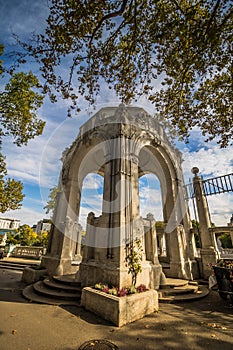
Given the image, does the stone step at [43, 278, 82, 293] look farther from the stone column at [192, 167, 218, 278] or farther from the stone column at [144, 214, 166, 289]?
the stone column at [192, 167, 218, 278]

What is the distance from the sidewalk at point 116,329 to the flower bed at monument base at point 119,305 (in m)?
0.15

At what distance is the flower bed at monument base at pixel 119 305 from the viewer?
428 cm

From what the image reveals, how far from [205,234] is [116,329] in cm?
743

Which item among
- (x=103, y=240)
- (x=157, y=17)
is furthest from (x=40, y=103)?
(x=103, y=240)

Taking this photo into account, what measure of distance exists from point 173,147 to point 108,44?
8.49 meters

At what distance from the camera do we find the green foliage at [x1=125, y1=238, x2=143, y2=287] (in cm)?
616

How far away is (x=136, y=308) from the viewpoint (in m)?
A: 4.62

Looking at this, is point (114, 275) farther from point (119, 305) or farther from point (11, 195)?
point (11, 195)

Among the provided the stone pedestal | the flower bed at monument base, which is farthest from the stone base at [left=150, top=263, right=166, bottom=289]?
the stone pedestal

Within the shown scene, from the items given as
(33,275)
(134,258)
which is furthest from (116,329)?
(33,275)

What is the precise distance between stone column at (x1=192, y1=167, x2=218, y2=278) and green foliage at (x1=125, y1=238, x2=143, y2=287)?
4619 millimetres

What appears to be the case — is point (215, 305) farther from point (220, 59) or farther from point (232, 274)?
point (220, 59)

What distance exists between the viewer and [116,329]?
13.3 ft

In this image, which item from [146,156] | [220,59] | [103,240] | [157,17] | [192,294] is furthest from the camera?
[146,156]
